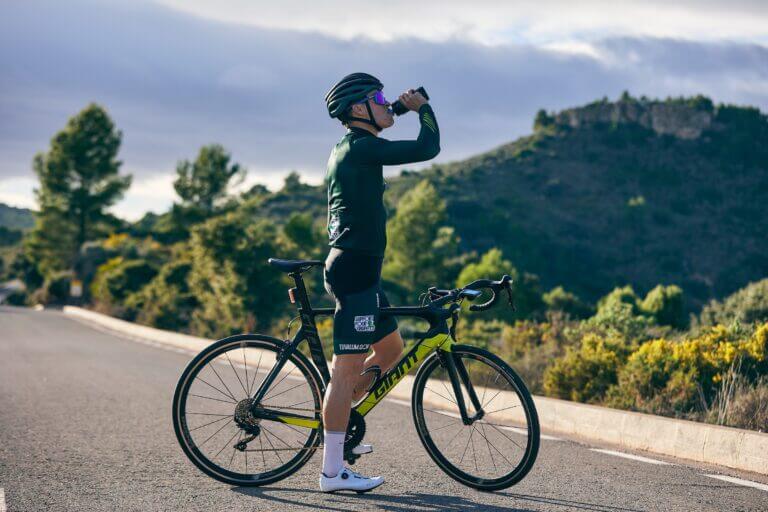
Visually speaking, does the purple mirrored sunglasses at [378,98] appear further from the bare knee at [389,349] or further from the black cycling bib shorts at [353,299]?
the bare knee at [389,349]

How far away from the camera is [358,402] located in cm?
486

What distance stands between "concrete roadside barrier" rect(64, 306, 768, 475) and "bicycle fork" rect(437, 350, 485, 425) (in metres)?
0.16

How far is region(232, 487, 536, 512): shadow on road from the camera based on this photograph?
449 centimetres

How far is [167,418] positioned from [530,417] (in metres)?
4.16

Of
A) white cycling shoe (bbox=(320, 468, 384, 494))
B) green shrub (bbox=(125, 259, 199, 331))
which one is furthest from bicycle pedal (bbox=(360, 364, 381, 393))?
green shrub (bbox=(125, 259, 199, 331))

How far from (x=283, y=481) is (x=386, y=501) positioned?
0.82 metres

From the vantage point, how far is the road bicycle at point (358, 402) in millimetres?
4832

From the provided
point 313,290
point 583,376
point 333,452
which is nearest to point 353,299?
point 333,452

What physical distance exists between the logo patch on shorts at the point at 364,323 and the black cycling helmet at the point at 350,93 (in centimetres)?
104

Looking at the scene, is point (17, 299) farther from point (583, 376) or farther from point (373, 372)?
point (373, 372)

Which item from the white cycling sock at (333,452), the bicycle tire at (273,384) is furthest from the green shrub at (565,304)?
the white cycling sock at (333,452)

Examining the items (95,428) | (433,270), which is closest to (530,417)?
(95,428)

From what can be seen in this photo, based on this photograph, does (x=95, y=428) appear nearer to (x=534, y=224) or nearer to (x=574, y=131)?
(x=534, y=224)

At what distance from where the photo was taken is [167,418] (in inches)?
304
